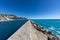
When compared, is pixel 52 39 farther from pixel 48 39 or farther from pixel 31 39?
pixel 31 39

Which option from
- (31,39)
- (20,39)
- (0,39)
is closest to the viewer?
(31,39)

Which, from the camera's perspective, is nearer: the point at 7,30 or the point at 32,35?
the point at 32,35

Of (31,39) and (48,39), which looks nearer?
(31,39)

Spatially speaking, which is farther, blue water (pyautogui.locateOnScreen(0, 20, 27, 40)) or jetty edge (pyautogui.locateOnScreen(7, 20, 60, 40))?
blue water (pyautogui.locateOnScreen(0, 20, 27, 40))

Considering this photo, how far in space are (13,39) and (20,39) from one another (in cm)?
92

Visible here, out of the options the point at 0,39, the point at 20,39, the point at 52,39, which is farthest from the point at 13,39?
the point at 52,39

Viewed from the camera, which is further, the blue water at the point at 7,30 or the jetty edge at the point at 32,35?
the blue water at the point at 7,30

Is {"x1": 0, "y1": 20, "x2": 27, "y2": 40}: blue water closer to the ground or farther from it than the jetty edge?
closer to the ground

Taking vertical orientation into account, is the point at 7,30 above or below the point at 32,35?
below

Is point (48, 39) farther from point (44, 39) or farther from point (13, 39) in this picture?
point (13, 39)

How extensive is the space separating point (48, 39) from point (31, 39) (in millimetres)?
2593

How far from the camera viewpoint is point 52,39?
45.4 ft

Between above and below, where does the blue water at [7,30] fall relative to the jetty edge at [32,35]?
below

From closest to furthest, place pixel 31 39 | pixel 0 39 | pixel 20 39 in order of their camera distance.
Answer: pixel 31 39, pixel 20 39, pixel 0 39
